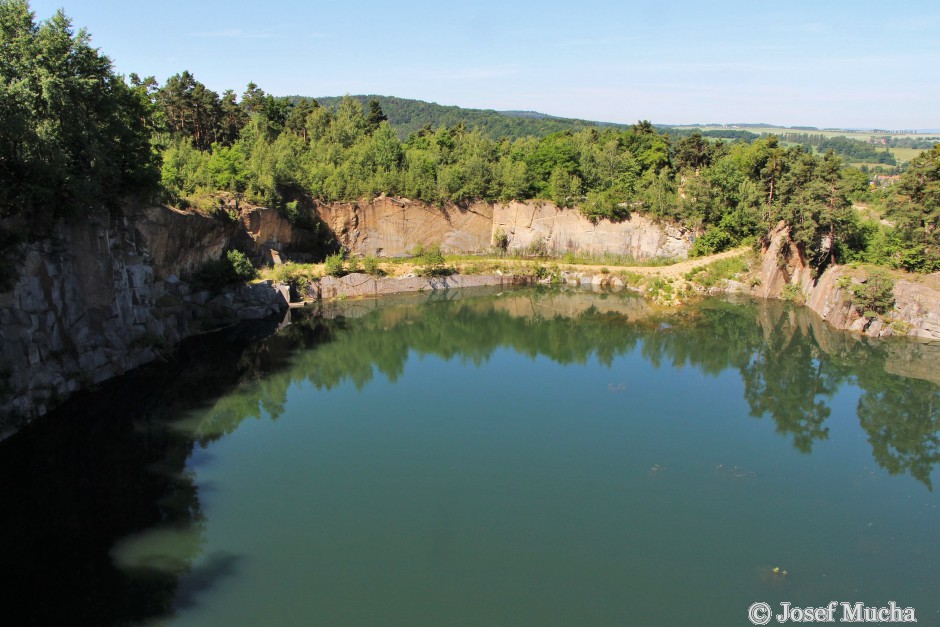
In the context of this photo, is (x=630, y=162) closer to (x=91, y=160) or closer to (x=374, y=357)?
(x=374, y=357)

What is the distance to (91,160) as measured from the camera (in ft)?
69.2

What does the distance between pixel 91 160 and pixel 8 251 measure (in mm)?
4077

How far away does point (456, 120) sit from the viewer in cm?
11300

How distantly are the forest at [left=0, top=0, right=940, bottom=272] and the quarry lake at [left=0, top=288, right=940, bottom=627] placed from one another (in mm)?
6793

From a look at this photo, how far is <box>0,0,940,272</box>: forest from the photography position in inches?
767

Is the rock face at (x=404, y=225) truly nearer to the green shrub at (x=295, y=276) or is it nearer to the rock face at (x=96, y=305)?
the green shrub at (x=295, y=276)

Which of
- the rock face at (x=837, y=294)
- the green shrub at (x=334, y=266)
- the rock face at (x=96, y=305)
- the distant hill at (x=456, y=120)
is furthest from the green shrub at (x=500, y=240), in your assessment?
the distant hill at (x=456, y=120)

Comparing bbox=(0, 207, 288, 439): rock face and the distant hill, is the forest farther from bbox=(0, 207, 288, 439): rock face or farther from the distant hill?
the distant hill

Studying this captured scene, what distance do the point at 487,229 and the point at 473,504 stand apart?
29.4 meters

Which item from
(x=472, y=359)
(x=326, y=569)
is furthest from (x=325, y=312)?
(x=326, y=569)

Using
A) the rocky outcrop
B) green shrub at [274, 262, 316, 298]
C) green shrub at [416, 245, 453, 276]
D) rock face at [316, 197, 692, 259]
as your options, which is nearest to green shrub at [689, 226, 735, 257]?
rock face at [316, 197, 692, 259]

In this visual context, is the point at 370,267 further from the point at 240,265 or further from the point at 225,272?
the point at 225,272

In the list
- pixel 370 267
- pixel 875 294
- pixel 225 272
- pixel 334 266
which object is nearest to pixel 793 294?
pixel 875 294

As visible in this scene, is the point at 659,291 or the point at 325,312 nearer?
the point at 325,312
